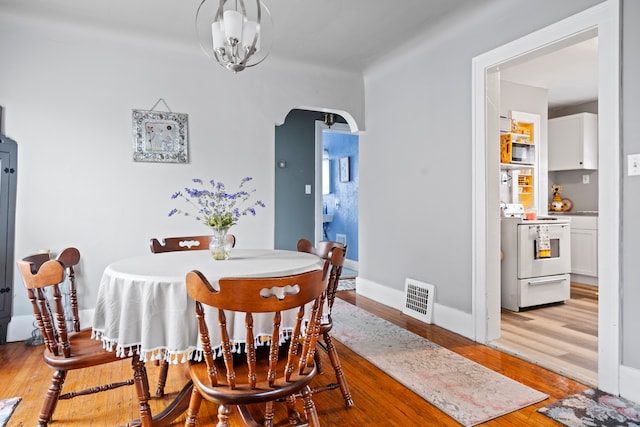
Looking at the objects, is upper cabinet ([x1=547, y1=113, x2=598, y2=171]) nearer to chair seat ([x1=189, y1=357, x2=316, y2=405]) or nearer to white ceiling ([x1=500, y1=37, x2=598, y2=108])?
white ceiling ([x1=500, y1=37, x2=598, y2=108])

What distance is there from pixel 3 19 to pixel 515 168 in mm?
4881

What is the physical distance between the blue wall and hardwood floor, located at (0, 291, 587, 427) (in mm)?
3641

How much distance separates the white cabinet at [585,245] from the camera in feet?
15.4

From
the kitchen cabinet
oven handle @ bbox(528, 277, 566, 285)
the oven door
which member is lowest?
oven handle @ bbox(528, 277, 566, 285)

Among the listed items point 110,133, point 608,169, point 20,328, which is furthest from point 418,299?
point 20,328

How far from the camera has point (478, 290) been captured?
116 inches

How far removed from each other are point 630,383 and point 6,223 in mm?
4091

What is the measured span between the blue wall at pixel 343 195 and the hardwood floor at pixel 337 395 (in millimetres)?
3641

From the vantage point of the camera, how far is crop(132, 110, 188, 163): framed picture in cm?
339

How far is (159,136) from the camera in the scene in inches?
136

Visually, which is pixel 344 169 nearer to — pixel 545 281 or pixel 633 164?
pixel 545 281

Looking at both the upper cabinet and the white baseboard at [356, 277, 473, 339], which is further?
the upper cabinet

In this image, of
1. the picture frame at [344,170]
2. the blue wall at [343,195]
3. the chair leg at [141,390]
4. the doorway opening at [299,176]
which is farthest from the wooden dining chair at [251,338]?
the picture frame at [344,170]

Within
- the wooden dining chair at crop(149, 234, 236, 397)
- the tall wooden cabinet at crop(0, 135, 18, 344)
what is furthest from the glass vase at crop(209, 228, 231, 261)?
the tall wooden cabinet at crop(0, 135, 18, 344)
